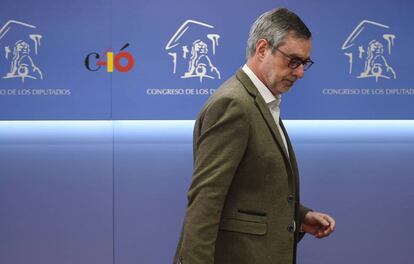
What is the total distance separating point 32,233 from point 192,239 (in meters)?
2.67

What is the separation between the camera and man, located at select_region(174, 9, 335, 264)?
1.50m

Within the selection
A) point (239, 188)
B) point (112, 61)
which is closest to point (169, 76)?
point (112, 61)

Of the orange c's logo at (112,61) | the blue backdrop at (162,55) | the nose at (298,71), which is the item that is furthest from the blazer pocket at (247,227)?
the orange c's logo at (112,61)

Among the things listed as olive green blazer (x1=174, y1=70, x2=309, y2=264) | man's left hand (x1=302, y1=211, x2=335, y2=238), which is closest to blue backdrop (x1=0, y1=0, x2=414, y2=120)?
man's left hand (x1=302, y1=211, x2=335, y2=238)

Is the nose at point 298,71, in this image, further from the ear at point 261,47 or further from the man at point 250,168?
the ear at point 261,47

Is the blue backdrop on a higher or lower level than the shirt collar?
higher

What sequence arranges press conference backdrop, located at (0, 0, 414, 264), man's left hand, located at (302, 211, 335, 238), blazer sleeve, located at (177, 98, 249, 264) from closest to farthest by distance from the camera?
blazer sleeve, located at (177, 98, 249, 264) < man's left hand, located at (302, 211, 335, 238) < press conference backdrop, located at (0, 0, 414, 264)

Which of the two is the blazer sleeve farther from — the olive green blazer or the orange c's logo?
the orange c's logo

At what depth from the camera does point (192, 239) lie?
1493 millimetres

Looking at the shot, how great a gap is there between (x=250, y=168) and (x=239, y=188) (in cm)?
7

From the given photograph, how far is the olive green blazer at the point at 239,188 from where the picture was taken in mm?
1500

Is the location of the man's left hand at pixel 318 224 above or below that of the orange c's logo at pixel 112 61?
below

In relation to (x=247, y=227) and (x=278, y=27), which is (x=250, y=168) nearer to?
(x=247, y=227)

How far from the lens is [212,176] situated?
150cm
